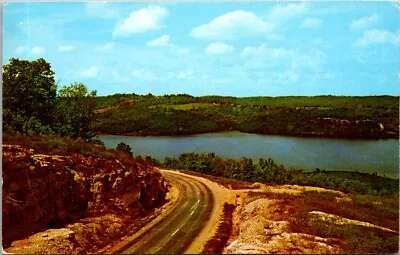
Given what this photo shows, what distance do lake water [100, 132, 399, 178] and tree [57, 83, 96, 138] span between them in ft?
5.24

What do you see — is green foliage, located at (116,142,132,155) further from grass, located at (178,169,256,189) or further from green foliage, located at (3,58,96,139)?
grass, located at (178,169,256,189)

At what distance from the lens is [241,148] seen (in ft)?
69.2

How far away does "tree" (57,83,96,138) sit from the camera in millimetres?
20608

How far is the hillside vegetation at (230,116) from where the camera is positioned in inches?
765

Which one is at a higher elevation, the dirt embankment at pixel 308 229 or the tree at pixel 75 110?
the tree at pixel 75 110

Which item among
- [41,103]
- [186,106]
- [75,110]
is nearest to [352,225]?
[186,106]

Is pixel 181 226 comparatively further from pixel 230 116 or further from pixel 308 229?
pixel 230 116

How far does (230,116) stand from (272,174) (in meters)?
5.64

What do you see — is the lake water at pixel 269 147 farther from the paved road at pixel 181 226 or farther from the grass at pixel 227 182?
the grass at pixel 227 182

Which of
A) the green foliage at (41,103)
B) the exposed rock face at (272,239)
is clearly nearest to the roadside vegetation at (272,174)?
the green foliage at (41,103)

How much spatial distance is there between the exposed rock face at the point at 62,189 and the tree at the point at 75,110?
290cm

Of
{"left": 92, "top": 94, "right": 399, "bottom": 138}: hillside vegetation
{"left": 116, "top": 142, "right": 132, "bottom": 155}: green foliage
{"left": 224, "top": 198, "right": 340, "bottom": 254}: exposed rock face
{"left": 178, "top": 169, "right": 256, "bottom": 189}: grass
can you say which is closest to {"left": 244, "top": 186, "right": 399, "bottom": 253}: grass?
{"left": 224, "top": 198, "right": 340, "bottom": 254}: exposed rock face

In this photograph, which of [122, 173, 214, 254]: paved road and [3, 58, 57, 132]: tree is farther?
[3, 58, 57, 132]: tree

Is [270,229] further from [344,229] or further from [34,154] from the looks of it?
[34,154]
